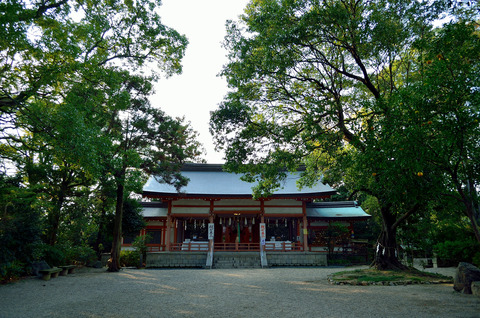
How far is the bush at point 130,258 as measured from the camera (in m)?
15.9

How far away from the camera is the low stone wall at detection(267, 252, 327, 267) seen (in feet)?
53.0

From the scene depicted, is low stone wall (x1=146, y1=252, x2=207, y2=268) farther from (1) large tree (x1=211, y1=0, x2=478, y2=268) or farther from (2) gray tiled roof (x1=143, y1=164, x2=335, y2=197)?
(1) large tree (x1=211, y1=0, x2=478, y2=268)

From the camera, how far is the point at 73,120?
23.2ft

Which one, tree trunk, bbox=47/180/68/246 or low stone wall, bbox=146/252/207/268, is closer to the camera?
tree trunk, bbox=47/180/68/246

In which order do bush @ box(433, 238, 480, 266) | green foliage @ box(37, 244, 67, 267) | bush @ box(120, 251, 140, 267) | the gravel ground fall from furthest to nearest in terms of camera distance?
1. bush @ box(120, 251, 140, 267)
2. bush @ box(433, 238, 480, 266)
3. green foliage @ box(37, 244, 67, 267)
4. the gravel ground

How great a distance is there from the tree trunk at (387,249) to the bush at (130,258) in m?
11.7

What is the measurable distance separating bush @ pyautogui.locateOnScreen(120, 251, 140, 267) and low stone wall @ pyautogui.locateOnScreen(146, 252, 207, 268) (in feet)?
2.62

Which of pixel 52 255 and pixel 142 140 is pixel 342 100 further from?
pixel 52 255

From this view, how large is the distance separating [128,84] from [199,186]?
315 inches

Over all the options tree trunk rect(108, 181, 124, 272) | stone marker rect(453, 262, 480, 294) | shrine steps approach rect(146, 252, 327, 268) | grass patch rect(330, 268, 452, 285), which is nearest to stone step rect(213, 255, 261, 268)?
shrine steps approach rect(146, 252, 327, 268)

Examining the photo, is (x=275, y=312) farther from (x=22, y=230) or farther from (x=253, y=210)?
(x=253, y=210)

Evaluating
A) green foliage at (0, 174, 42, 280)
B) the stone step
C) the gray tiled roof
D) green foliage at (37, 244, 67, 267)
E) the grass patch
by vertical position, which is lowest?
the stone step

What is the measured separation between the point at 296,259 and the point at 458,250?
7.35 m

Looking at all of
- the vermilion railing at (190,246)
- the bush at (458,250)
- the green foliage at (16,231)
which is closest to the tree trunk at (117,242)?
the green foliage at (16,231)
